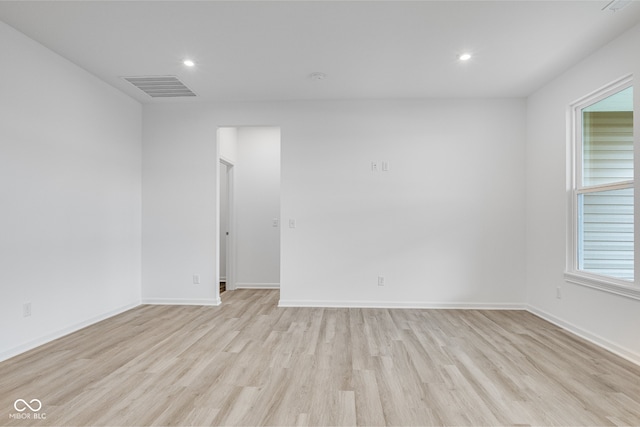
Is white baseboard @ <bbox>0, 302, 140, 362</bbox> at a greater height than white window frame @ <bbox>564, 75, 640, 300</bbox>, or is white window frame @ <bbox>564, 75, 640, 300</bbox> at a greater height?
white window frame @ <bbox>564, 75, 640, 300</bbox>

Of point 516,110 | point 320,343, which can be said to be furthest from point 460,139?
point 320,343

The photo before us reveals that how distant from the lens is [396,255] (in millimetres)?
4422

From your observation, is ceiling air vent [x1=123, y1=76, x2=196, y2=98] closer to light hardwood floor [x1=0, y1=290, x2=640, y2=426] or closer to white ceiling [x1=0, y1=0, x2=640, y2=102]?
white ceiling [x1=0, y1=0, x2=640, y2=102]

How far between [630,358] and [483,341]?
106 centimetres

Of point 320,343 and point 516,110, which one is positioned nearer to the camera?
point 320,343

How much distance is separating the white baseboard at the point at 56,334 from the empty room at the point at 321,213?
2cm

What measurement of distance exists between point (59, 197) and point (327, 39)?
292 cm

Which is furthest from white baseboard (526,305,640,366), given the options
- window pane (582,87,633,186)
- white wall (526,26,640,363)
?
window pane (582,87,633,186)

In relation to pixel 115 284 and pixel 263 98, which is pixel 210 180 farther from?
pixel 115 284

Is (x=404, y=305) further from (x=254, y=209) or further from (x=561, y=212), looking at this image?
(x=254, y=209)

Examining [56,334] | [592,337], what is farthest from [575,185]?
[56,334]

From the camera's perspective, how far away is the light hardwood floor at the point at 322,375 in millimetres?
1933

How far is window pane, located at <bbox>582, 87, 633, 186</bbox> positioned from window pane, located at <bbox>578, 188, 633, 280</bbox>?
0.18 metres

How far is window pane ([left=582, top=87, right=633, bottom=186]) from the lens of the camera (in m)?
2.93
